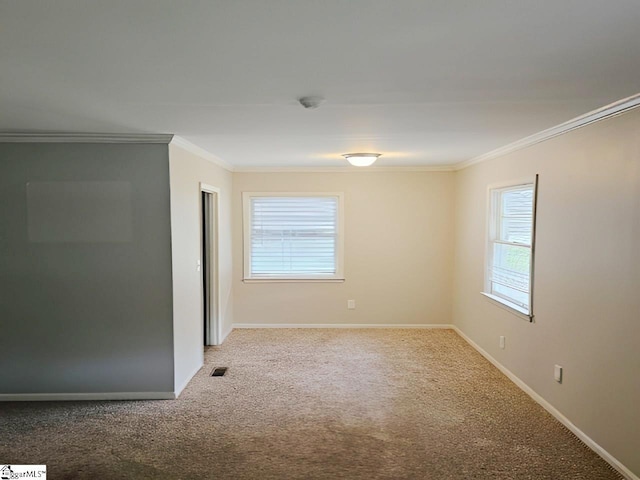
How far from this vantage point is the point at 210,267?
509cm

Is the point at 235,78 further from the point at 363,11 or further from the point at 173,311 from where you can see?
the point at 173,311

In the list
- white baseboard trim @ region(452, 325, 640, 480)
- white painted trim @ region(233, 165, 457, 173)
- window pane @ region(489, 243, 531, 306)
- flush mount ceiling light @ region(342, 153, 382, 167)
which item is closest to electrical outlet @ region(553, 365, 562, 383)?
white baseboard trim @ region(452, 325, 640, 480)

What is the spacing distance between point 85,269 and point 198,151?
1486 mm

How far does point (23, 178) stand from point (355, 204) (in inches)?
148

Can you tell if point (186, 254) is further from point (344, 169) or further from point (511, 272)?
point (511, 272)

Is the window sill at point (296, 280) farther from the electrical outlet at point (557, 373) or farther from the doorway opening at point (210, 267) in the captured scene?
the electrical outlet at point (557, 373)

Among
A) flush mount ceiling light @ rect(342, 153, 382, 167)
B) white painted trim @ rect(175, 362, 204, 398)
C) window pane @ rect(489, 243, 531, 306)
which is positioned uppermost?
flush mount ceiling light @ rect(342, 153, 382, 167)

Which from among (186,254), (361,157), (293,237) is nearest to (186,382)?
(186,254)

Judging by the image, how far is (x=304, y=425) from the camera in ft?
10.3

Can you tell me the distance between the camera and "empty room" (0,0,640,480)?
1.56m

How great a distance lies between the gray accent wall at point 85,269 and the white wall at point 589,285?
3.04 metres

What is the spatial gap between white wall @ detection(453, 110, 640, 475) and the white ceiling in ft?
1.11

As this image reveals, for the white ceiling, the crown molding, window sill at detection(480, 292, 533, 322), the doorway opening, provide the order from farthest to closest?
the doorway opening < window sill at detection(480, 292, 533, 322) < the crown molding < the white ceiling

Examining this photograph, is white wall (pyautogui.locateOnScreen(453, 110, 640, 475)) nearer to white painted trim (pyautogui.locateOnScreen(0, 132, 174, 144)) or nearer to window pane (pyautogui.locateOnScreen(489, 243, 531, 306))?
window pane (pyautogui.locateOnScreen(489, 243, 531, 306))
